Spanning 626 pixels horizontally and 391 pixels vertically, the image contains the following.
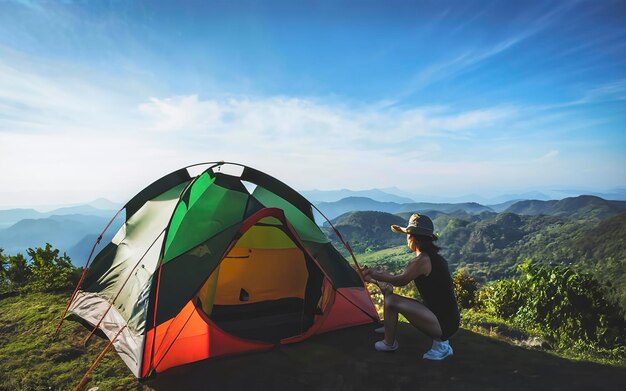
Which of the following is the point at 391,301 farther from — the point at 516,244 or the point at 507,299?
the point at 516,244

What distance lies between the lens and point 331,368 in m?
5.49

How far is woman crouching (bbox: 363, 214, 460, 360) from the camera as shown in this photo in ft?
17.5

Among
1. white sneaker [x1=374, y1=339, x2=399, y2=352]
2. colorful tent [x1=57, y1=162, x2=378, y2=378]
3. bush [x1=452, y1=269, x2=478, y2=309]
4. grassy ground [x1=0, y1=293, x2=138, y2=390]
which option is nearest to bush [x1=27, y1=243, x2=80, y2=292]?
grassy ground [x1=0, y1=293, x2=138, y2=390]

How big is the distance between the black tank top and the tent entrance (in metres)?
2.25

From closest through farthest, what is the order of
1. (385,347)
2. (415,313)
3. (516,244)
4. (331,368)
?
1. (415,313)
2. (331,368)
3. (385,347)
4. (516,244)

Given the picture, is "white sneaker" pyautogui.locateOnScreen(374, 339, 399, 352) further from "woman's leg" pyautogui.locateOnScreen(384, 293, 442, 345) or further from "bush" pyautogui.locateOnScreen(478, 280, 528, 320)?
"bush" pyautogui.locateOnScreen(478, 280, 528, 320)

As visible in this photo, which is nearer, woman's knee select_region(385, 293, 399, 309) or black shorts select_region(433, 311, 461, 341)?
black shorts select_region(433, 311, 461, 341)

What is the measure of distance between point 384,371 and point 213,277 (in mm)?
3572

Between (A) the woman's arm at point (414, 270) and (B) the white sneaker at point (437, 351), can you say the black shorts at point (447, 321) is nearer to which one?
(B) the white sneaker at point (437, 351)

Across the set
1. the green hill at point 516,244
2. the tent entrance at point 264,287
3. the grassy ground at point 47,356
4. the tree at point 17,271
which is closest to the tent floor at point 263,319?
the tent entrance at point 264,287

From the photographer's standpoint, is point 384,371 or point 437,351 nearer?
point 384,371

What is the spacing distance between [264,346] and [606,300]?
22.5 ft

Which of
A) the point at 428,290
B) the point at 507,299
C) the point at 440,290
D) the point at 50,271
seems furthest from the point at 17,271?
the point at 507,299

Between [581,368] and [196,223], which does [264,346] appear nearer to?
[196,223]
